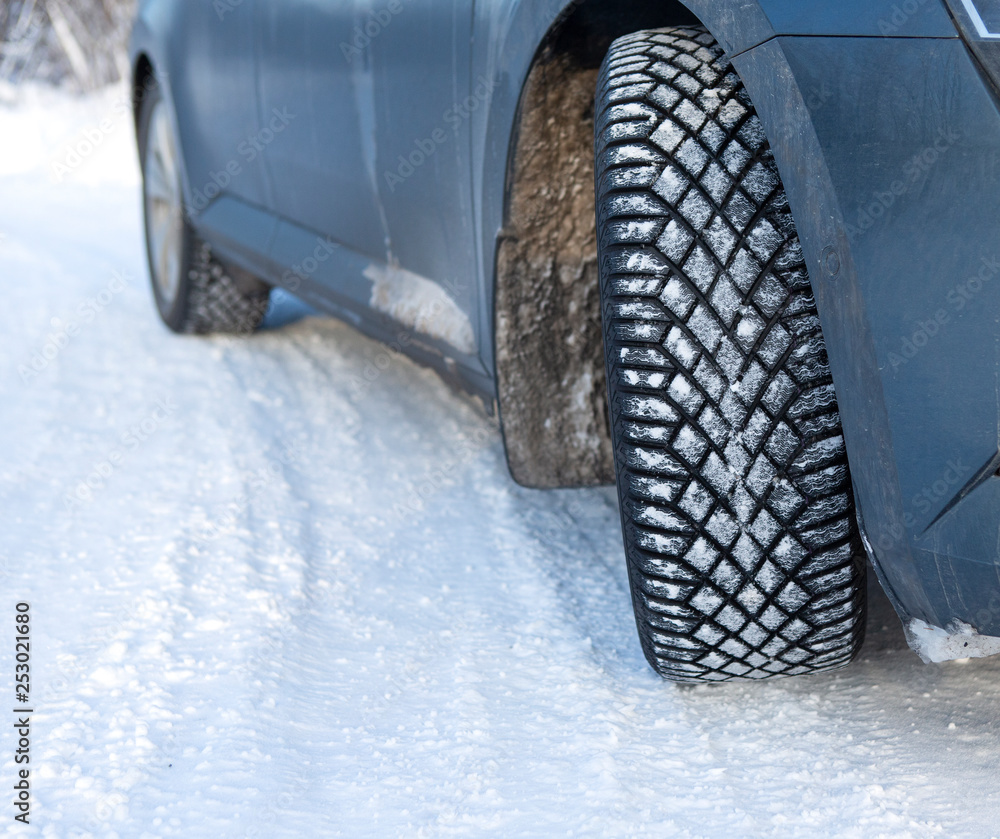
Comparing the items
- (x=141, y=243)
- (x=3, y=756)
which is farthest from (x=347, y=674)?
(x=141, y=243)

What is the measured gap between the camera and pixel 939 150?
1.02m

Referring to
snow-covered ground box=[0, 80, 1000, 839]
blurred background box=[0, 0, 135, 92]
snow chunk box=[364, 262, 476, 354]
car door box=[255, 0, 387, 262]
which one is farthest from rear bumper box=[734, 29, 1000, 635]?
blurred background box=[0, 0, 135, 92]

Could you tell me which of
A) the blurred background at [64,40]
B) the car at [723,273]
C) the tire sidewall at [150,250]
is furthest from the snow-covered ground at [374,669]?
the blurred background at [64,40]

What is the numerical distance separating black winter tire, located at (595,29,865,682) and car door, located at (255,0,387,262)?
2.81 feet

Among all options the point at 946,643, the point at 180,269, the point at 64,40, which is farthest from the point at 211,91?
the point at 64,40

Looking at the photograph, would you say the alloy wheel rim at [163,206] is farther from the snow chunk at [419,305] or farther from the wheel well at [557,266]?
the wheel well at [557,266]

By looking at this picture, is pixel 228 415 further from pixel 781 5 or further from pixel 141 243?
pixel 141 243

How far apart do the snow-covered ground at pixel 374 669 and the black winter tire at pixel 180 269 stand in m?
0.65

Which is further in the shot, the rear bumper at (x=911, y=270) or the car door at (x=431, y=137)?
the car door at (x=431, y=137)

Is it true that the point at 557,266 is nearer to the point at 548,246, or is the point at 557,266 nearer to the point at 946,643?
the point at 548,246

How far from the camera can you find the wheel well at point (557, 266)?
1.64 meters

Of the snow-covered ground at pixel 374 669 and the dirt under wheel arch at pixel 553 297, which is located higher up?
the dirt under wheel arch at pixel 553 297

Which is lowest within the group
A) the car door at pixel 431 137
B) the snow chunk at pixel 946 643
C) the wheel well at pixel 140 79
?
the wheel well at pixel 140 79

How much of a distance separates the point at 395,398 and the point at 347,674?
1489mm
